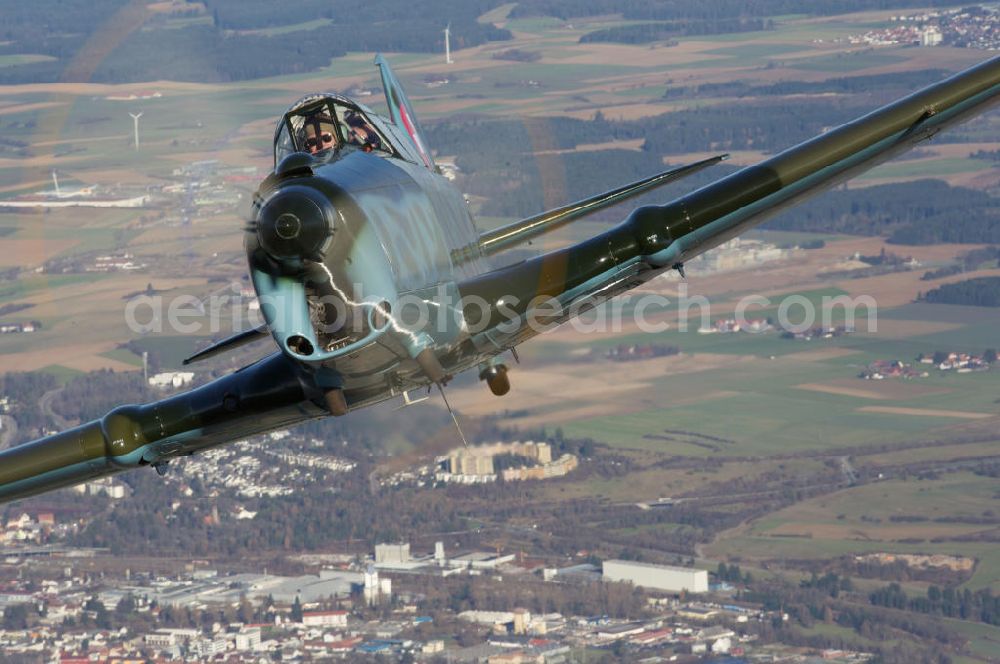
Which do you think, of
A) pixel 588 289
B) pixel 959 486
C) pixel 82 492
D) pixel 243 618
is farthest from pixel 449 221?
pixel 82 492

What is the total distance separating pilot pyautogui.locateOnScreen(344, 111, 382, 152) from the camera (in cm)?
2666

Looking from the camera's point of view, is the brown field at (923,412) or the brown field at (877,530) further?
the brown field at (923,412)

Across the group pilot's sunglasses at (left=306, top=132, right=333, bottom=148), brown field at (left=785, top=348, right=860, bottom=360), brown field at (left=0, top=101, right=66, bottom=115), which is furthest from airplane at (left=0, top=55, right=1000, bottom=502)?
brown field at (left=785, top=348, right=860, bottom=360)

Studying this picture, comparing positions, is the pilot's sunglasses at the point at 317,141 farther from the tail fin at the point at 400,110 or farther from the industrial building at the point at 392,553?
the industrial building at the point at 392,553

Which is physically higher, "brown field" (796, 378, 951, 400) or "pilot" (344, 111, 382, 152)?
"pilot" (344, 111, 382, 152)

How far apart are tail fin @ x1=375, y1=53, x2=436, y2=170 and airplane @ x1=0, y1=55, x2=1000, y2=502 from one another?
11.4 inches

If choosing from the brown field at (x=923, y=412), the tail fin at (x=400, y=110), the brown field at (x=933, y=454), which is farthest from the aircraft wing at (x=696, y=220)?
the brown field at (x=923, y=412)

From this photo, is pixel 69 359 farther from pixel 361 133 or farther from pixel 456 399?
pixel 361 133

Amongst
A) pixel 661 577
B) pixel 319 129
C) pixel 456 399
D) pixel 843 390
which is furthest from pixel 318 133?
pixel 843 390

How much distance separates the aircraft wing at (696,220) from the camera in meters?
26.9

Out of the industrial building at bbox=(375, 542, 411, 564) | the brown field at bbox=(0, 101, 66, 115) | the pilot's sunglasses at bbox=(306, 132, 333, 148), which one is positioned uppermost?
the brown field at bbox=(0, 101, 66, 115)

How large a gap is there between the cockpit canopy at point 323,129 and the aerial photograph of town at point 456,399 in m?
0.06

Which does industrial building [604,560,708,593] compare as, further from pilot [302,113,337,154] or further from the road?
pilot [302,113,337,154]

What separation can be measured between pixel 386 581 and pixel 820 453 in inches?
1251
